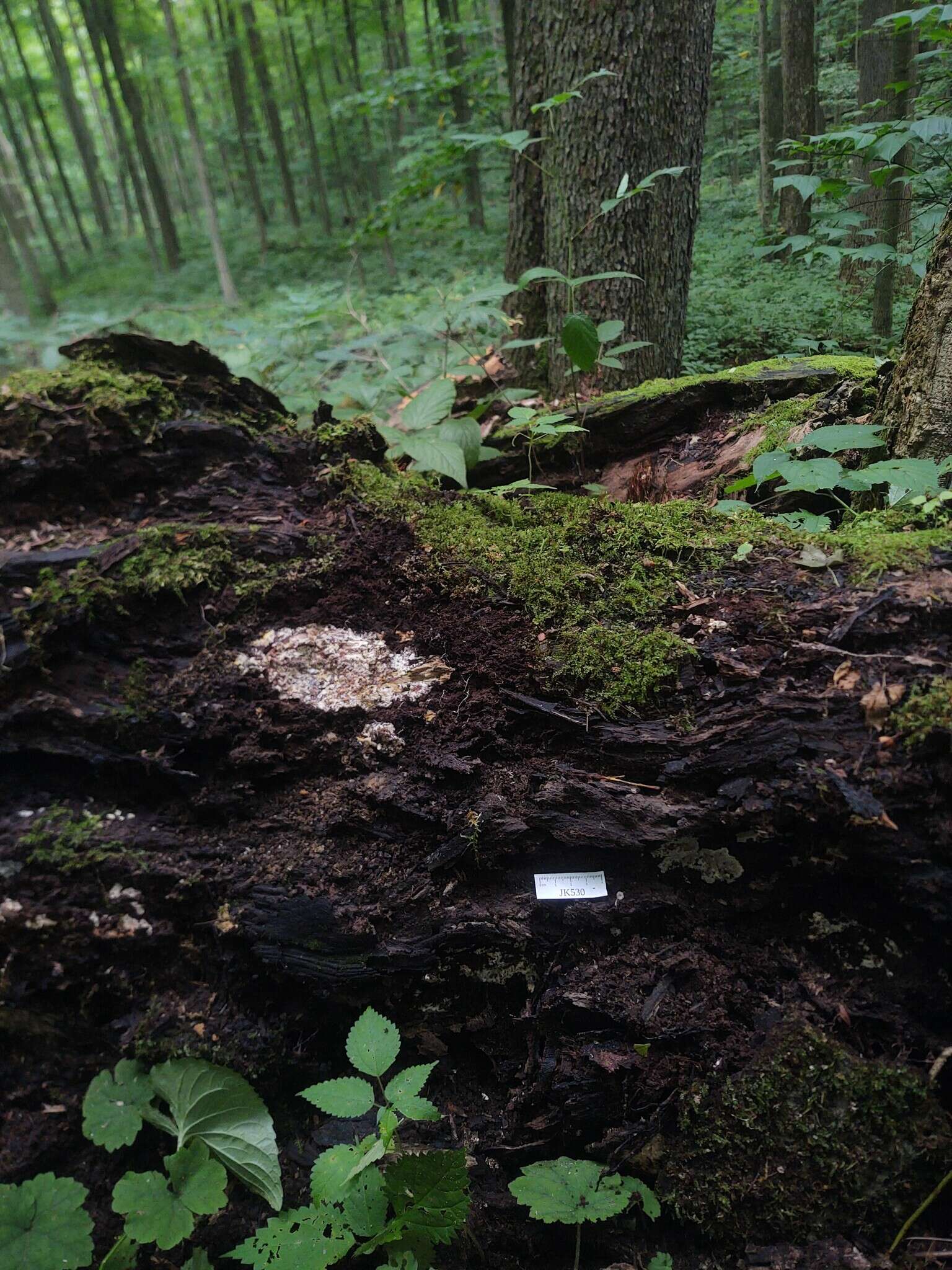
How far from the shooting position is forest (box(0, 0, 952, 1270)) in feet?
4.89

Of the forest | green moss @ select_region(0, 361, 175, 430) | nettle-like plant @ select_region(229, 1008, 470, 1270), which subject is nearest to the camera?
nettle-like plant @ select_region(229, 1008, 470, 1270)

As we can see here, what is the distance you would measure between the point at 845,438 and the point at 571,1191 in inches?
80.9

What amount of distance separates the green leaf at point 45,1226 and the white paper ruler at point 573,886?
4.43ft

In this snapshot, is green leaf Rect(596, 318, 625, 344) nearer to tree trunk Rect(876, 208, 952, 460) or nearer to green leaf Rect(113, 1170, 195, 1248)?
tree trunk Rect(876, 208, 952, 460)

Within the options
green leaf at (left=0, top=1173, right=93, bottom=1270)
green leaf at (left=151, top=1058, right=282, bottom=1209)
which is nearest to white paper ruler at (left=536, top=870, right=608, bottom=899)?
green leaf at (left=151, top=1058, right=282, bottom=1209)

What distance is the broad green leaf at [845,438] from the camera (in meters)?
1.90

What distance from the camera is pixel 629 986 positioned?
162 cm

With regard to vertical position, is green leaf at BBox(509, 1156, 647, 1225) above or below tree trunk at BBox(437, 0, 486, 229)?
below

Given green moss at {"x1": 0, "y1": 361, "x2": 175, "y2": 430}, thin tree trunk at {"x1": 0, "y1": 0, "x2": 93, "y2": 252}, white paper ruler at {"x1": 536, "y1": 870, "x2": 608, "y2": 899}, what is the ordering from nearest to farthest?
white paper ruler at {"x1": 536, "y1": 870, "x2": 608, "y2": 899} → green moss at {"x1": 0, "y1": 361, "x2": 175, "y2": 430} → thin tree trunk at {"x1": 0, "y1": 0, "x2": 93, "y2": 252}

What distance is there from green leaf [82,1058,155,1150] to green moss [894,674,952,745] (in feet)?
6.89

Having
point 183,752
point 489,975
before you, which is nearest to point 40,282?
point 183,752

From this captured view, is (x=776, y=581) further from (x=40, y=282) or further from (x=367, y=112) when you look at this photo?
(x=40, y=282)

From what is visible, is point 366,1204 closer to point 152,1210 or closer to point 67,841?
point 152,1210

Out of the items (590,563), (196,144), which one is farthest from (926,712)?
(196,144)
